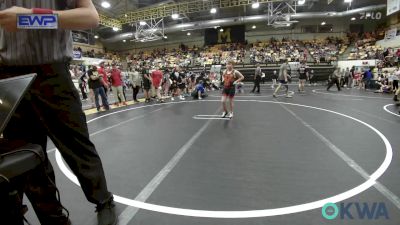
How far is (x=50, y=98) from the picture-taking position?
4.92 feet

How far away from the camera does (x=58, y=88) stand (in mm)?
1521

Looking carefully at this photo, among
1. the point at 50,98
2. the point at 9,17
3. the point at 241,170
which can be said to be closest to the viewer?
the point at 9,17

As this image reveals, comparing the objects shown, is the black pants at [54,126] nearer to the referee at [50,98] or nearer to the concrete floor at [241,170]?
the referee at [50,98]

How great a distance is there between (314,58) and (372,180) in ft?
92.6

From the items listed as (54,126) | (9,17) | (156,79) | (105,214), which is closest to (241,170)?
(105,214)

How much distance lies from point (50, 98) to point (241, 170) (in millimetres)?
2420

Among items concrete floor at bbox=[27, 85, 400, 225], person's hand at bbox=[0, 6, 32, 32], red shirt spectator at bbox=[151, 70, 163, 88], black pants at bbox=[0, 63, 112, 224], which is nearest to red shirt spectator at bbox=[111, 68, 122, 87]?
red shirt spectator at bbox=[151, 70, 163, 88]

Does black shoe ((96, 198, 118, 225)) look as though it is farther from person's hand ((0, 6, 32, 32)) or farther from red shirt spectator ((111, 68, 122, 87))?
red shirt spectator ((111, 68, 122, 87))

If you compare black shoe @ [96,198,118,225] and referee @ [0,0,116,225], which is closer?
referee @ [0,0,116,225]

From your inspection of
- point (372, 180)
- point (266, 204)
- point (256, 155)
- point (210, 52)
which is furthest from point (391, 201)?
point (210, 52)

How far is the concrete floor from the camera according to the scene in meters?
2.27

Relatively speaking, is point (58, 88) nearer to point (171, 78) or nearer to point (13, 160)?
point (13, 160)

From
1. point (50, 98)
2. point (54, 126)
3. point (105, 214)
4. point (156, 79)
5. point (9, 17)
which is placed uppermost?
point (156, 79)

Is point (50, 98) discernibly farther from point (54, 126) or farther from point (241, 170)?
point (241, 170)
